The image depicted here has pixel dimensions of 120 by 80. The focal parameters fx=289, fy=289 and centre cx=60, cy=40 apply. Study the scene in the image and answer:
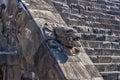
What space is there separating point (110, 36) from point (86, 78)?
2370 mm

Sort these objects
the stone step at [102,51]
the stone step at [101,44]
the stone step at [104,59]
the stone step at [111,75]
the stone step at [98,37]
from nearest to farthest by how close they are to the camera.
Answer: the stone step at [111,75], the stone step at [104,59], the stone step at [102,51], the stone step at [101,44], the stone step at [98,37]

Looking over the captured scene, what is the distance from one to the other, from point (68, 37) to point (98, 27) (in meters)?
2.50

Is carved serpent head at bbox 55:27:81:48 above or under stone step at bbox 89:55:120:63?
above

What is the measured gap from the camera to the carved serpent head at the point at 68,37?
4.20 metres

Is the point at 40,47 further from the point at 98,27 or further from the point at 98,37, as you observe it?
the point at 98,27

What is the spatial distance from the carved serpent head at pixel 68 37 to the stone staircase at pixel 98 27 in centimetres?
96

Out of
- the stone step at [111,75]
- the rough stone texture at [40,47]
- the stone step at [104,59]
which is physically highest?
the rough stone texture at [40,47]

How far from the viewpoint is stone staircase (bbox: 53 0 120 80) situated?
5.22 m

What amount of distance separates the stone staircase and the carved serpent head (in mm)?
961

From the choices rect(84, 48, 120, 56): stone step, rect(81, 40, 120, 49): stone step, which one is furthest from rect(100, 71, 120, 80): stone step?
rect(81, 40, 120, 49): stone step

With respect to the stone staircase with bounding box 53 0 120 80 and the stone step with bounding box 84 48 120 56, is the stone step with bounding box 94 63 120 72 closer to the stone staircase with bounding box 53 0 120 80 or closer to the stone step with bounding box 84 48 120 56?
the stone staircase with bounding box 53 0 120 80

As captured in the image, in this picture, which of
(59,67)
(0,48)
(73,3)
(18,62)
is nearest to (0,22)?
(0,48)

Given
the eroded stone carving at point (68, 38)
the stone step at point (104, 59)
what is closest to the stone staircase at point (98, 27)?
the stone step at point (104, 59)

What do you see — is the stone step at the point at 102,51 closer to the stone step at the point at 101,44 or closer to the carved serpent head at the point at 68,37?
the stone step at the point at 101,44
